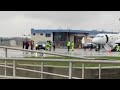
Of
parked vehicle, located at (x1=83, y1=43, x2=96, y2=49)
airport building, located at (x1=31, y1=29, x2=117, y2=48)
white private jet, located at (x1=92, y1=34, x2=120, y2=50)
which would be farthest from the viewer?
airport building, located at (x1=31, y1=29, x2=117, y2=48)

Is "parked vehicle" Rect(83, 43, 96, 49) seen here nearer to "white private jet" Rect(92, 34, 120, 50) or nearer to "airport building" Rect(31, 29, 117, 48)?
"white private jet" Rect(92, 34, 120, 50)

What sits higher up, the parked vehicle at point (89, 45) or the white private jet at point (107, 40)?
the white private jet at point (107, 40)

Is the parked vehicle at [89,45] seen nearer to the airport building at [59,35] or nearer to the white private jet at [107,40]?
the white private jet at [107,40]

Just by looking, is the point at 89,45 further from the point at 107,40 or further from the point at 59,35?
the point at 59,35

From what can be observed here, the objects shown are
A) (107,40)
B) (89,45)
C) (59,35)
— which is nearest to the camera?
(107,40)

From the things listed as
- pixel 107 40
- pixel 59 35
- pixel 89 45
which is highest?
pixel 59 35

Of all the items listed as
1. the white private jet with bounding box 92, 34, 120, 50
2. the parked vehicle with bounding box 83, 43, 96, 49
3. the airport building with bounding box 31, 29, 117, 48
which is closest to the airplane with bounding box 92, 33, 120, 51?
the white private jet with bounding box 92, 34, 120, 50

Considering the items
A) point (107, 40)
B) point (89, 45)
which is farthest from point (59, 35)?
point (107, 40)

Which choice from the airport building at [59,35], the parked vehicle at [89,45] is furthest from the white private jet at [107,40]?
the airport building at [59,35]

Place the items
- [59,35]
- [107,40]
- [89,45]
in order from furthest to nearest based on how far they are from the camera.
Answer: [59,35], [89,45], [107,40]

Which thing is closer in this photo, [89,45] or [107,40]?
[107,40]
